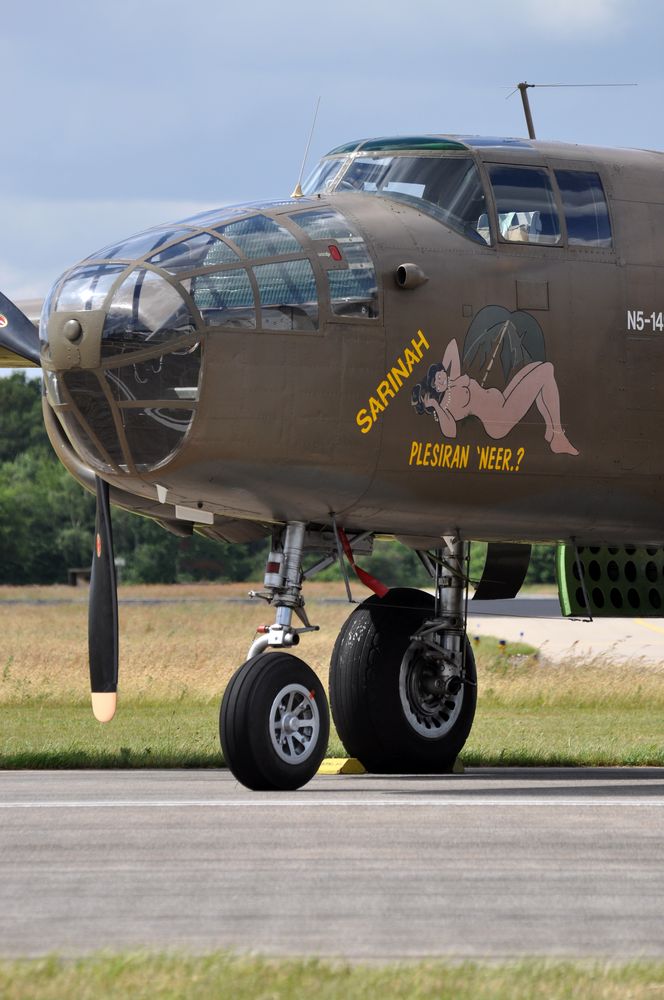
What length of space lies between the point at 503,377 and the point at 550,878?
6.36 m

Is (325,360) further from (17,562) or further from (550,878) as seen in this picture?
(17,562)

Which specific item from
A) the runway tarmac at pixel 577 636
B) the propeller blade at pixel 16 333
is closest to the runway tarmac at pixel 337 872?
the propeller blade at pixel 16 333

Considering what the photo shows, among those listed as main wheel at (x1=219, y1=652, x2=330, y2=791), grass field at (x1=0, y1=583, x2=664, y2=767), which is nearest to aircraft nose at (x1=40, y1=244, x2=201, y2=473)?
main wheel at (x1=219, y1=652, x2=330, y2=791)

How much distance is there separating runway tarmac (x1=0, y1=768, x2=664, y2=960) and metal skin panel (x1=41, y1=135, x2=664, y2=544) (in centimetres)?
241

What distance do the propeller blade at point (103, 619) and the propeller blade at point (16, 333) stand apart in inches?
94.5

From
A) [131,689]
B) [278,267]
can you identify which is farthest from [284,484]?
[131,689]

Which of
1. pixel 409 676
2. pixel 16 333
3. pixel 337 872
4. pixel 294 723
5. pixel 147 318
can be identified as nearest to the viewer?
pixel 337 872

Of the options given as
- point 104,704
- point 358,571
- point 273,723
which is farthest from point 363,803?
point 358,571

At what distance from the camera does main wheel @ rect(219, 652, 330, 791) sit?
508 inches

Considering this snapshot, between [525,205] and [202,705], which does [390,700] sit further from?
[202,705]

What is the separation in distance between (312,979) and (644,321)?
381 inches

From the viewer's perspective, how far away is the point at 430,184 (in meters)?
14.5

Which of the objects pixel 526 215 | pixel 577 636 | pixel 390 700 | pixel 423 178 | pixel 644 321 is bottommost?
pixel 390 700

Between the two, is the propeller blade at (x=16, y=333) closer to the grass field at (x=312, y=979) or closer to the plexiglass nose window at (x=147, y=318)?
the plexiglass nose window at (x=147, y=318)
